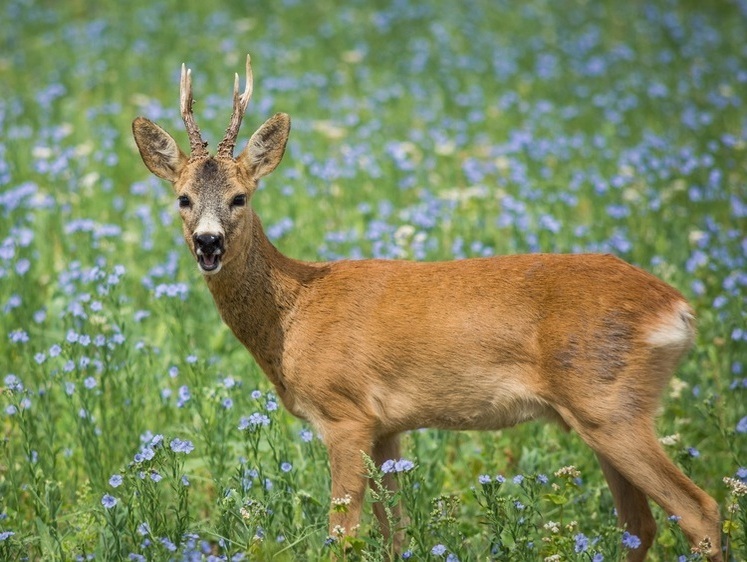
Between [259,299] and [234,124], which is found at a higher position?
[234,124]

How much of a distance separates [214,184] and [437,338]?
3.77 feet

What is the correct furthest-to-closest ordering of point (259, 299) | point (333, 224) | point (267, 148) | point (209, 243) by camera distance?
point (333, 224) → point (267, 148) → point (259, 299) → point (209, 243)

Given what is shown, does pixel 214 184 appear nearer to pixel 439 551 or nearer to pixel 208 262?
pixel 208 262

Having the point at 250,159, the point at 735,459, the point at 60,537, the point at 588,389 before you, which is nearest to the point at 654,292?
the point at 588,389

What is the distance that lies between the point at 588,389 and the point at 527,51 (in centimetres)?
875

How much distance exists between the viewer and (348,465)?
454 centimetres

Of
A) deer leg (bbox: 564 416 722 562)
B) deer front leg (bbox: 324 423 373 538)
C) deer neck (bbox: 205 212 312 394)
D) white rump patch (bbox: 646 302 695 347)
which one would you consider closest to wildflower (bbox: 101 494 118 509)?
deer front leg (bbox: 324 423 373 538)

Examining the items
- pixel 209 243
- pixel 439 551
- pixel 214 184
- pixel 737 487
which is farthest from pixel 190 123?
pixel 737 487

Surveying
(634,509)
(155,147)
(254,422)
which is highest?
(155,147)

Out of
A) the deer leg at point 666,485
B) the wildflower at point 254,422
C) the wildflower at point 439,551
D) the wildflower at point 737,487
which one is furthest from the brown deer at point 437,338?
the wildflower at point 439,551

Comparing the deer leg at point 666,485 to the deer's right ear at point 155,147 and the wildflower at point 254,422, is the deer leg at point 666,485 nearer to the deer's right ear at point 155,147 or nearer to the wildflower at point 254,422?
the wildflower at point 254,422

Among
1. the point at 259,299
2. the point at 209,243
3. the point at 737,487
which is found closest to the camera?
the point at 737,487

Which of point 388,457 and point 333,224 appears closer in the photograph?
point 388,457

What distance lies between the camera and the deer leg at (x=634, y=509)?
4633mm
